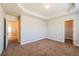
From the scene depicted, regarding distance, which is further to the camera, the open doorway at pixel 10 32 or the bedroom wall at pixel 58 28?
the open doorway at pixel 10 32

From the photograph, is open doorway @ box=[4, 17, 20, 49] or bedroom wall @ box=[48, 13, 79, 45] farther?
open doorway @ box=[4, 17, 20, 49]

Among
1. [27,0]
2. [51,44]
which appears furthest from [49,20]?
[27,0]

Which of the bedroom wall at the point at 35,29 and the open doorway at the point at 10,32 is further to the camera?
the open doorway at the point at 10,32

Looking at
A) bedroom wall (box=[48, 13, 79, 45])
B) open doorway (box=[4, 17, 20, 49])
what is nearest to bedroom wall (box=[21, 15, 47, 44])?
bedroom wall (box=[48, 13, 79, 45])

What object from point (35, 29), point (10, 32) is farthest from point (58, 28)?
point (10, 32)

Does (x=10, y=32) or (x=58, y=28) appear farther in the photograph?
(x=10, y=32)

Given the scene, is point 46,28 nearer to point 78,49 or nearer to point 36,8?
point 36,8

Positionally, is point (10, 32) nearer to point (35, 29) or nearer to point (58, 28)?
point (35, 29)

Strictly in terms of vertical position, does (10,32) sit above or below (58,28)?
below

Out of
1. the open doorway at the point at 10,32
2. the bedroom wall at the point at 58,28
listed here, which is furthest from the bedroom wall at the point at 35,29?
the open doorway at the point at 10,32

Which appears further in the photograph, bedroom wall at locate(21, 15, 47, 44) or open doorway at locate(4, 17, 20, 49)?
open doorway at locate(4, 17, 20, 49)

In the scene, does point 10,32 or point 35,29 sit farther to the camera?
point 10,32

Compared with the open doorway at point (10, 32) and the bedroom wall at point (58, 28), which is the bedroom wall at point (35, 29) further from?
the open doorway at point (10, 32)

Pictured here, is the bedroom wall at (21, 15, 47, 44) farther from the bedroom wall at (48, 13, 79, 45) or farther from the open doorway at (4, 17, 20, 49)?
the open doorway at (4, 17, 20, 49)
